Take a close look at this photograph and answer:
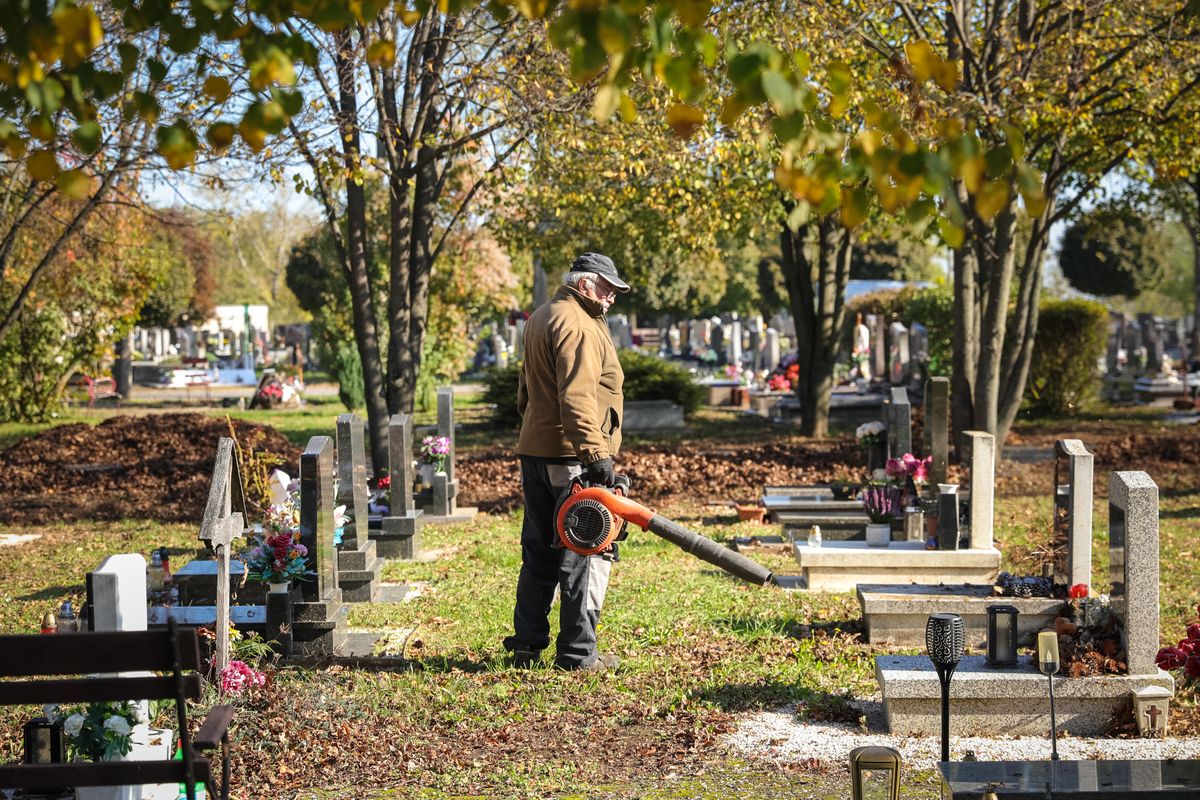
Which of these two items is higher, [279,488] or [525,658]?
[279,488]

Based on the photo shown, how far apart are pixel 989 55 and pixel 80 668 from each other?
1215 cm

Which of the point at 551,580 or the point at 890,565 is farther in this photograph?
the point at 890,565

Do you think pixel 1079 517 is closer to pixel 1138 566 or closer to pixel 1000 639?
pixel 1138 566

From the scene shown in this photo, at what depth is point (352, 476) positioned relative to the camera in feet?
31.0

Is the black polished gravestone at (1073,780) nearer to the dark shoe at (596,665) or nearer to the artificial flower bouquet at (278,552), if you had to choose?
the dark shoe at (596,665)

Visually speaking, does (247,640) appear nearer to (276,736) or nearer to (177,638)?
(276,736)

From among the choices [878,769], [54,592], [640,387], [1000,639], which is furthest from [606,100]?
[640,387]

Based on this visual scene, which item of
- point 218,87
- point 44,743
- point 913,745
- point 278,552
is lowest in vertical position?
point 913,745

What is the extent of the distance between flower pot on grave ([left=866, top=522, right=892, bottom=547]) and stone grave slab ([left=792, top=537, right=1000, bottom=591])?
0.34 ft

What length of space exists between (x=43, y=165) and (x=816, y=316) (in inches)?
678

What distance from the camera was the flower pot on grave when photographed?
32.3 ft

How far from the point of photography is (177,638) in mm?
4090

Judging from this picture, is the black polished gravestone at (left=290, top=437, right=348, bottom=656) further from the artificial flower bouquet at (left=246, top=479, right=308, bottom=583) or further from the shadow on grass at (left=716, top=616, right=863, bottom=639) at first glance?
the shadow on grass at (left=716, top=616, right=863, bottom=639)

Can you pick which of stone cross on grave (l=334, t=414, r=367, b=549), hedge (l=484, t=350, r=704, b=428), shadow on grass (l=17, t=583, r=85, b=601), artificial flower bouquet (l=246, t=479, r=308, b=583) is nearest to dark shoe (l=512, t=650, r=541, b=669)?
artificial flower bouquet (l=246, t=479, r=308, b=583)
